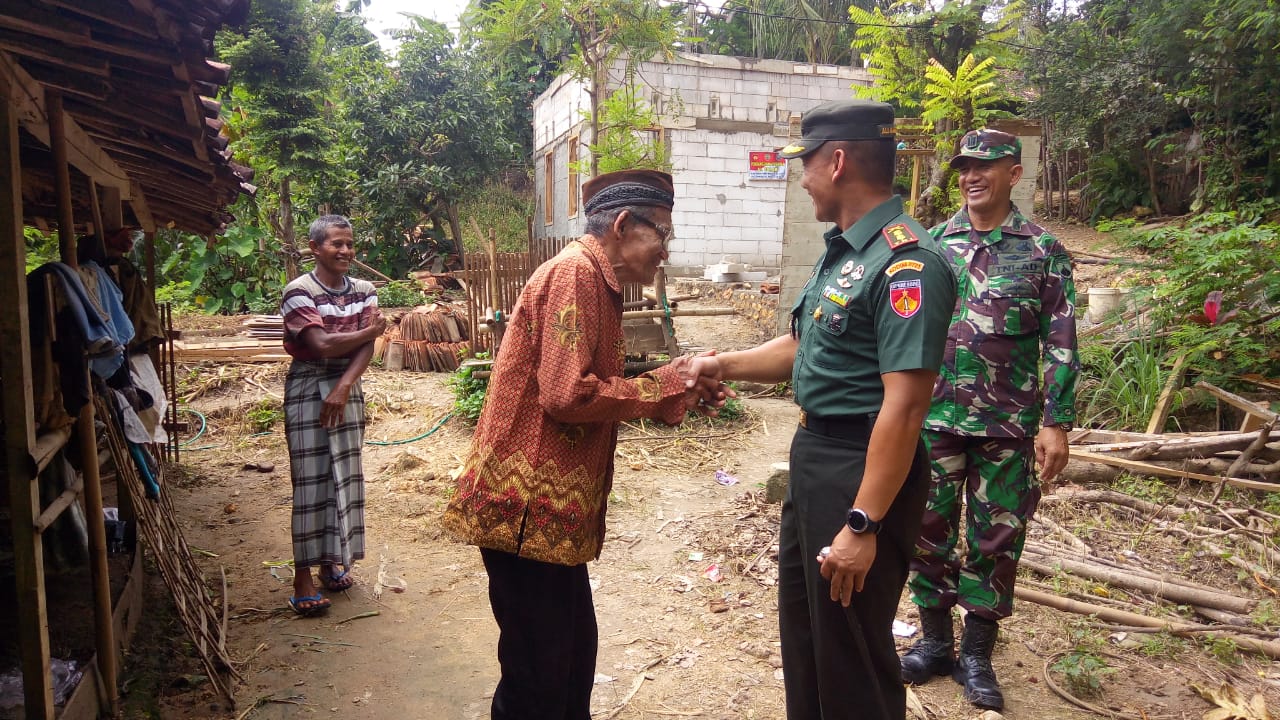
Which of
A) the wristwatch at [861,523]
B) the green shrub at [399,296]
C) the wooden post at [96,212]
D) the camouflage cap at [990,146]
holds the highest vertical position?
the camouflage cap at [990,146]

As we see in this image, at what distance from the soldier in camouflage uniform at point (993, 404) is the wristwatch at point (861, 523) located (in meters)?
1.34

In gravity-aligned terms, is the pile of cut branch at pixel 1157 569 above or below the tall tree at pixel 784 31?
below

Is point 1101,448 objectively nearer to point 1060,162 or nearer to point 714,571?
point 714,571

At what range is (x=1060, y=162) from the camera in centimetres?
1719

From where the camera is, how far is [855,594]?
225 cm

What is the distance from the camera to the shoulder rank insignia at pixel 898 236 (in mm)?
2189

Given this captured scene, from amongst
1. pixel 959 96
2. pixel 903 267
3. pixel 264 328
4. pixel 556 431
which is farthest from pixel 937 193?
pixel 264 328

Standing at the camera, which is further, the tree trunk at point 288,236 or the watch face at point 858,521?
the tree trunk at point 288,236

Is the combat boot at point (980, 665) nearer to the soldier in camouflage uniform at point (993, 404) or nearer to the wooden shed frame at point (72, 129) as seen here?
the soldier in camouflage uniform at point (993, 404)

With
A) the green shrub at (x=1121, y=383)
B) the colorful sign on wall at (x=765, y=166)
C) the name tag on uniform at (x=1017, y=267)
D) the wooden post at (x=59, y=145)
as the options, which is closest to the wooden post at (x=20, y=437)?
the wooden post at (x=59, y=145)

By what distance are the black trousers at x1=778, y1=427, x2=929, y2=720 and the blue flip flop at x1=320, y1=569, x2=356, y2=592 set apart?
126 inches

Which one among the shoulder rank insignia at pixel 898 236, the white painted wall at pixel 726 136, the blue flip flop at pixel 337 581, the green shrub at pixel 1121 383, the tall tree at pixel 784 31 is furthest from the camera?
the tall tree at pixel 784 31

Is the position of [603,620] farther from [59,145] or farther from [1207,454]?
[1207,454]

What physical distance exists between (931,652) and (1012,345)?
1.42 metres
